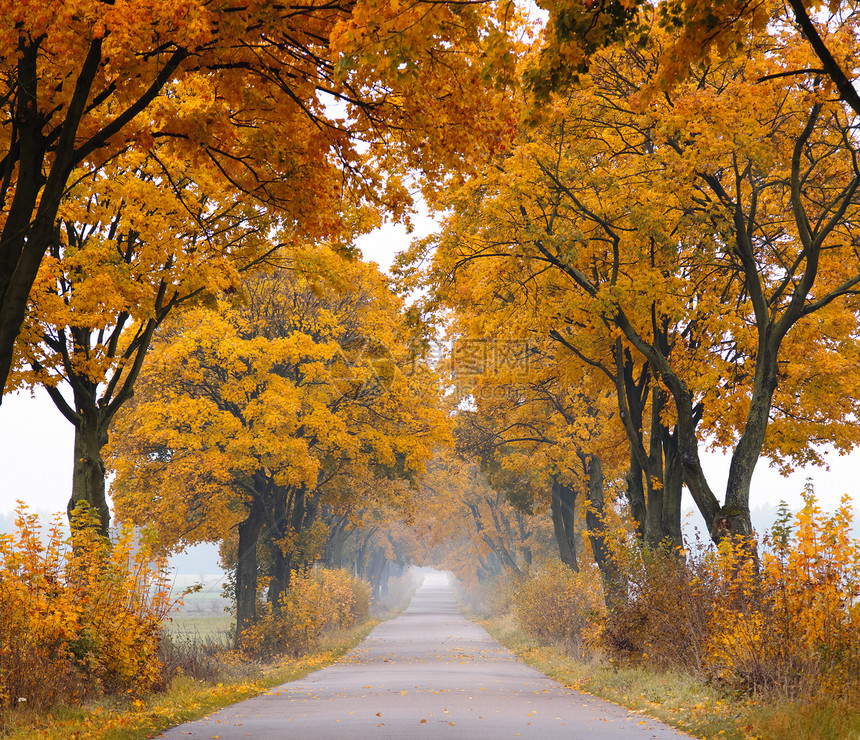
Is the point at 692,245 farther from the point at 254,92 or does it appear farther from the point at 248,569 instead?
the point at 248,569

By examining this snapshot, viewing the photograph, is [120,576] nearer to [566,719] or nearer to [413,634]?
[566,719]

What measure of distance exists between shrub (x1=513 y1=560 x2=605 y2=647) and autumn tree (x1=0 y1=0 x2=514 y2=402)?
46.3 ft

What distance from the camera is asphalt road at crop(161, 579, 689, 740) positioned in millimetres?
8062

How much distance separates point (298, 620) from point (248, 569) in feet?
6.83

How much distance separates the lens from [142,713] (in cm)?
936

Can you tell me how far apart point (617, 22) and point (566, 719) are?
7438 mm

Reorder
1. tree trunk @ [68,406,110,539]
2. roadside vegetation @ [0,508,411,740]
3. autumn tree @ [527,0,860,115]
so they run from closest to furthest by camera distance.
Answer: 1. autumn tree @ [527,0,860,115]
2. roadside vegetation @ [0,508,411,740]
3. tree trunk @ [68,406,110,539]

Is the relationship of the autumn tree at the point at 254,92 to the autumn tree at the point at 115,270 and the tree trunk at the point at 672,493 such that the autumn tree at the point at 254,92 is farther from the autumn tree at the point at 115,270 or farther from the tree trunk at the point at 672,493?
the tree trunk at the point at 672,493

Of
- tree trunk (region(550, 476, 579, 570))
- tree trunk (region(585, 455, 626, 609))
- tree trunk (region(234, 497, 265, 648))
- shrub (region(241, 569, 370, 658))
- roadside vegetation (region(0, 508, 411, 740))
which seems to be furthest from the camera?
tree trunk (region(550, 476, 579, 570))

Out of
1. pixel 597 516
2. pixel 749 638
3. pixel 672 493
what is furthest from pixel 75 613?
pixel 597 516

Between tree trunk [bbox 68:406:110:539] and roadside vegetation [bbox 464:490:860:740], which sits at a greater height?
tree trunk [bbox 68:406:110:539]

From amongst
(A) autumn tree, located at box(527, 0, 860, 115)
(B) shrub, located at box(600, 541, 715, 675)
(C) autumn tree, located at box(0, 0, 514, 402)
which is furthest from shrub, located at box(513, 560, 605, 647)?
(A) autumn tree, located at box(527, 0, 860, 115)

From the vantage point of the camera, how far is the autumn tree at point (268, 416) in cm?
1977

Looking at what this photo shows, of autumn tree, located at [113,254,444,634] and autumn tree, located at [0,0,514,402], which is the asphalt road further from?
autumn tree, located at [113,254,444,634]
